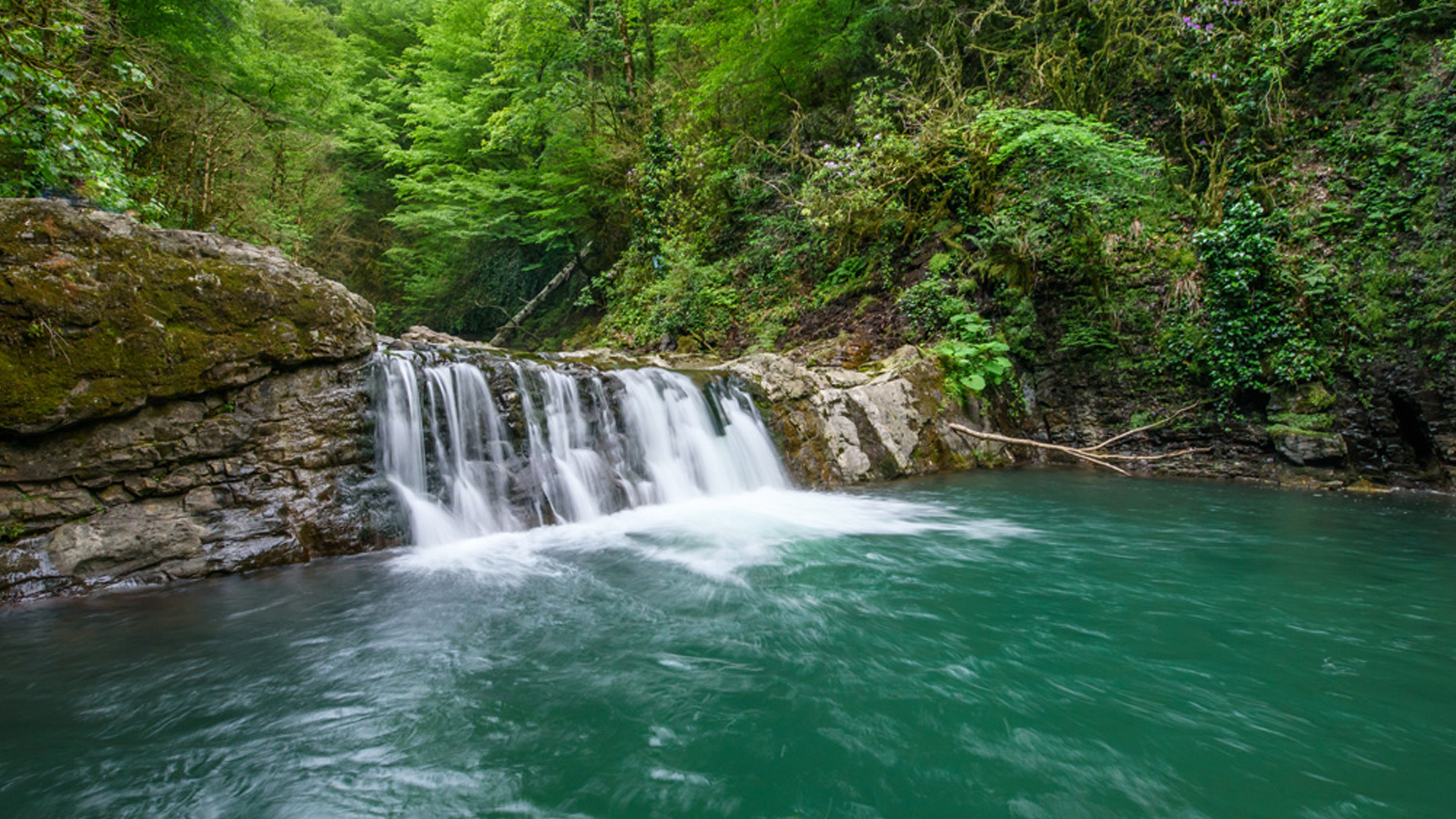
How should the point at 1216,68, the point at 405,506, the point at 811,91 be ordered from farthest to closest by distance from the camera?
1. the point at 811,91
2. the point at 1216,68
3. the point at 405,506

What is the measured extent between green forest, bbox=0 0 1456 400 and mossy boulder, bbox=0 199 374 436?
159cm

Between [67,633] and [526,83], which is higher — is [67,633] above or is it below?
below

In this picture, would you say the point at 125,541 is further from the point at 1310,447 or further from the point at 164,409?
the point at 1310,447

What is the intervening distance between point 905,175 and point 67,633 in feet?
35.5

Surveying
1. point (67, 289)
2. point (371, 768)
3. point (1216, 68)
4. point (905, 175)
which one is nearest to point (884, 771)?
point (371, 768)

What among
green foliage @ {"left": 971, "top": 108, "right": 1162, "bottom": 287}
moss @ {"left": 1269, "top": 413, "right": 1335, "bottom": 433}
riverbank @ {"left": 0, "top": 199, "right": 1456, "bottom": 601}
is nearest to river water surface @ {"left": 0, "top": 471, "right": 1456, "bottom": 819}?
riverbank @ {"left": 0, "top": 199, "right": 1456, "bottom": 601}

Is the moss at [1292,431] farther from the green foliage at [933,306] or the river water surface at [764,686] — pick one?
the green foliage at [933,306]

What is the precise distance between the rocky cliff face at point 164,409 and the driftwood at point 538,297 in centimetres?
1169

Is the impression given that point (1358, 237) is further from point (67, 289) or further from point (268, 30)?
point (268, 30)

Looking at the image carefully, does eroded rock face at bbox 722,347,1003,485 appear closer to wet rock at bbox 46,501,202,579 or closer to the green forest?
the green forest

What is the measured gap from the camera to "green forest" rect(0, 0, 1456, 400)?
6.55 m

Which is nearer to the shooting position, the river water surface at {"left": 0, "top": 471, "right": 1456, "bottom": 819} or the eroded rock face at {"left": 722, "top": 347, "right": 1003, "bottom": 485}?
the river water surface at {"left": 0, "top": 471, "right": 1456, "bottom": 819}

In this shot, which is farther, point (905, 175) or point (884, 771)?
point (905, 175)

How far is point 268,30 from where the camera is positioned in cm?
1366
